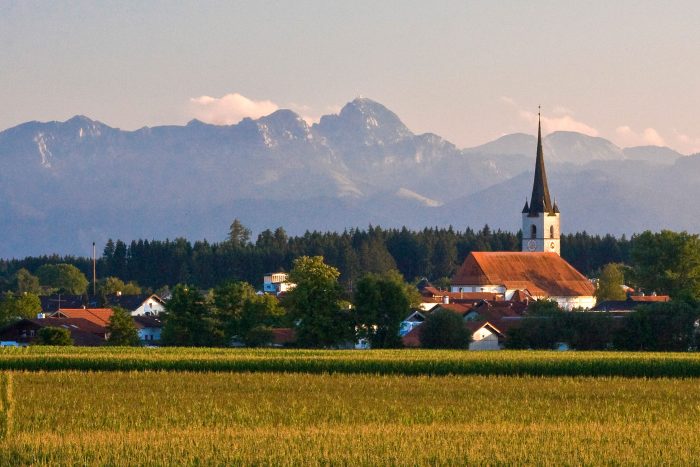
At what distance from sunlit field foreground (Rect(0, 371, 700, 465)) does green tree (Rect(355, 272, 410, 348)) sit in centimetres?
3916

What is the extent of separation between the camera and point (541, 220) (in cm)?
17575

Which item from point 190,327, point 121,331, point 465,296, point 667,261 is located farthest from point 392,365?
point 465,296

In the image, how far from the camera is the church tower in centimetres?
17600

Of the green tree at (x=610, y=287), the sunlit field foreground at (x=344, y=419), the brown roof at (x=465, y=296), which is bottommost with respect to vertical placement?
the sunlit field foreground at (x=344, y=419)

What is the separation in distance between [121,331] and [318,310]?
1324cm

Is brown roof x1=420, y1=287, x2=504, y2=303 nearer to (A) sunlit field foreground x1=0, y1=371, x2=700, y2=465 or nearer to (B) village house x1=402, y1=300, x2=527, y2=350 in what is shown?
(B) village house x1=402, y1=300, x2=527, y2=350

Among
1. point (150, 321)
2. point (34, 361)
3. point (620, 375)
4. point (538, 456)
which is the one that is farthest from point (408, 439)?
point (150, 321)

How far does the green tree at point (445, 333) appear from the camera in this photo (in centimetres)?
9062

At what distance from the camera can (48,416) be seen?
35938 millimetres

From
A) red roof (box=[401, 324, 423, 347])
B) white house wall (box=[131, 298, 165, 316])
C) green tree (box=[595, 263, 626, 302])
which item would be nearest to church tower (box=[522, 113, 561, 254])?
green tree (box=[595, 263, 626, 302])

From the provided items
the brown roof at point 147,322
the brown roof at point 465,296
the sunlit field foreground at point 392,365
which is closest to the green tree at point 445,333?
the sunlit field foreground at point 392,365

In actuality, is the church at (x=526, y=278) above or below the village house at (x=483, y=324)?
above

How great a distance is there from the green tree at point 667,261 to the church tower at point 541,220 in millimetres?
43006

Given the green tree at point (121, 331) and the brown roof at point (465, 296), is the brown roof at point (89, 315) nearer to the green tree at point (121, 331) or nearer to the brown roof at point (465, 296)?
the green tree at point (121, 331)
